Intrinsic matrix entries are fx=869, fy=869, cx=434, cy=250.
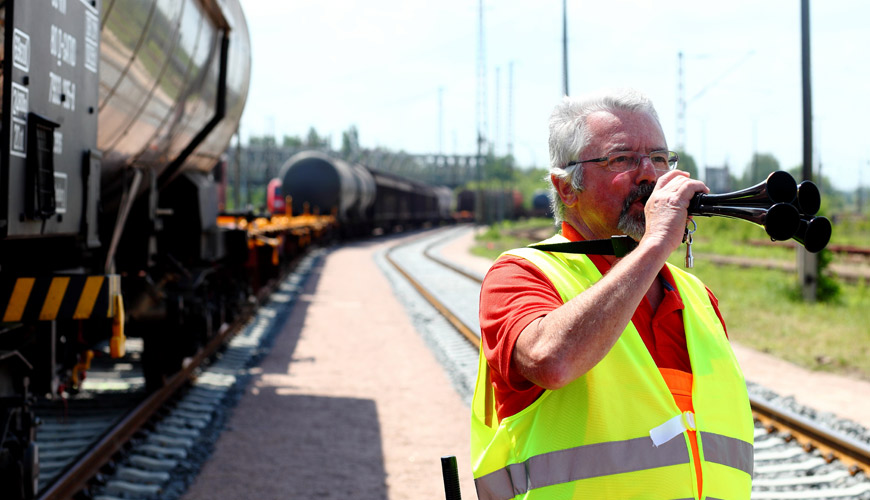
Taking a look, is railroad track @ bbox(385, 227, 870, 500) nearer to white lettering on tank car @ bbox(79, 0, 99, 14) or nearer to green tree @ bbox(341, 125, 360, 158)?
white lettering on tank car @ bbox(79, 0, 99, 14)

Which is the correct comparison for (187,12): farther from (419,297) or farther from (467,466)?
(419,297)

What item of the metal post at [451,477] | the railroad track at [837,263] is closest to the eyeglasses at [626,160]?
the metal post at [451,477]

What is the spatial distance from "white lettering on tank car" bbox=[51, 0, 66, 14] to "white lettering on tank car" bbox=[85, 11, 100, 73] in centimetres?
32

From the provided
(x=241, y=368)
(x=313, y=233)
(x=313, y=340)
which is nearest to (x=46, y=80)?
(x=241, y=368)

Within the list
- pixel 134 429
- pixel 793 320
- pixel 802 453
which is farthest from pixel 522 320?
pixel 793 320

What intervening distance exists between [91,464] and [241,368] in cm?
392

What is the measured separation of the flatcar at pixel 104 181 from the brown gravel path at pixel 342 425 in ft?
3.36

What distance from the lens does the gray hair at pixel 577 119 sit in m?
1.91

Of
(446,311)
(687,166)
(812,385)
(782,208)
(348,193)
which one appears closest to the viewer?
(782,208)

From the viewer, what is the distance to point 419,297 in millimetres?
15523

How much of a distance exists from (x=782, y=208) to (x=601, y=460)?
1.92ft

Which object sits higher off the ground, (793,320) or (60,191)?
(60,191)

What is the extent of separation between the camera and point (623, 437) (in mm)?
1693

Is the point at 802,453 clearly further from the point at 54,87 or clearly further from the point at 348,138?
the point at 348,138
